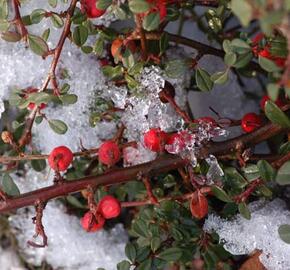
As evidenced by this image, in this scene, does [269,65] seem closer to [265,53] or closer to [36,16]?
[265,53]

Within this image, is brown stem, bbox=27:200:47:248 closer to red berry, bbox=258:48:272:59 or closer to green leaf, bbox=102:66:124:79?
green leaf, bbox=102:66:124:79

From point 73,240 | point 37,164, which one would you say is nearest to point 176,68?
point 37,164

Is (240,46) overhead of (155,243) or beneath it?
overhead

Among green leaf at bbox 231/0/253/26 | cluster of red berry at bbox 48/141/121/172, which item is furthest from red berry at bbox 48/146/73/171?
green leaf at bbox 231/0/253/26

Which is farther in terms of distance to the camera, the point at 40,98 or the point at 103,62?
the point at 103,62

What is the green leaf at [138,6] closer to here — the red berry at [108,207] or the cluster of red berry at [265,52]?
the cluster of red berry at [265,52]
